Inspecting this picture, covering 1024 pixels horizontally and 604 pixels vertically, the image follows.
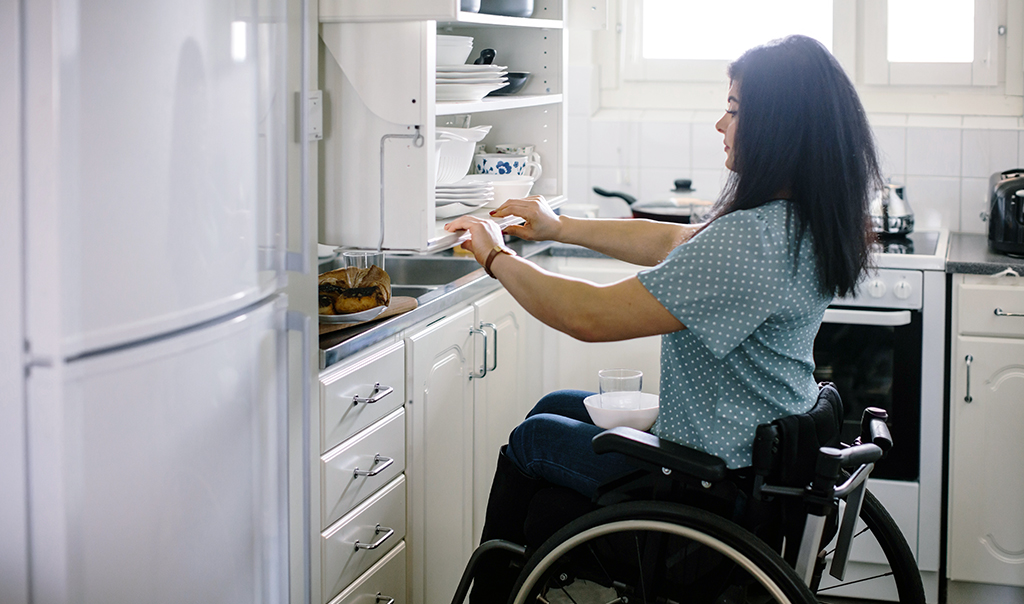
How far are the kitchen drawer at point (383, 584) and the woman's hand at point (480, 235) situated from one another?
59cm

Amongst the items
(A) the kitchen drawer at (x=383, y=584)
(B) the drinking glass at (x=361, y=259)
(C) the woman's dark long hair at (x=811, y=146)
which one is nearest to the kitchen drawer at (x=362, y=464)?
(A) the kitchen drawer at (x=383, y=584)

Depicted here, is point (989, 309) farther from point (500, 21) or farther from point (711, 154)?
point (500, 21)

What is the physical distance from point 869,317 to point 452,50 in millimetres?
1298

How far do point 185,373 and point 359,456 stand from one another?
542mm

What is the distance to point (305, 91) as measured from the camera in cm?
146

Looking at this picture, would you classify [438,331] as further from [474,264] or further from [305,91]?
[305,91]

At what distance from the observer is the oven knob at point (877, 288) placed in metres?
2.57

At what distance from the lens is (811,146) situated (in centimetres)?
147

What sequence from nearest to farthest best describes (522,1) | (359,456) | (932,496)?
1. (359,456)
2. (522,1)
3. (932,496)

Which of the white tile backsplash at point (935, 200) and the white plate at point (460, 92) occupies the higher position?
the white plate at point (460, 92)

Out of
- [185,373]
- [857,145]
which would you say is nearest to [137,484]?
[185,373]

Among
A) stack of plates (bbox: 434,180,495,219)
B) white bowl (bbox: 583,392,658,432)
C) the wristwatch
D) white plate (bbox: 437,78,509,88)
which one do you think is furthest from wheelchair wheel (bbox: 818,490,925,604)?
white plate (bbox: 437,78,509,88)

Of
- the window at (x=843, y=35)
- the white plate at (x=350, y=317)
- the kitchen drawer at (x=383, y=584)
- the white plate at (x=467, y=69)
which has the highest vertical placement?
the window at (x=843, y=35)

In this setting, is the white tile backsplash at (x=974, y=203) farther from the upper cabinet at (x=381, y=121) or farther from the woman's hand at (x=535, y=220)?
the upper cabinet at (x=381, y=121)
